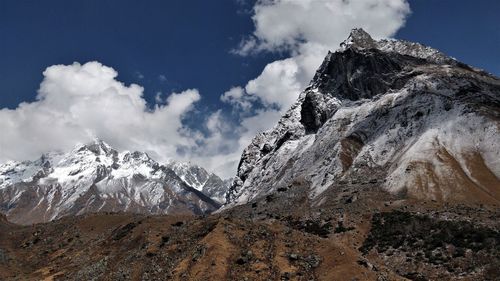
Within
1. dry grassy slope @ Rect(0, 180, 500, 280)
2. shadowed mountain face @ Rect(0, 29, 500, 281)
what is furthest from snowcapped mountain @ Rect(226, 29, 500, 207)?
dry grassy slope @ Rect(0, 180, 500, 280)

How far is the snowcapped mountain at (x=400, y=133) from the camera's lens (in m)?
116

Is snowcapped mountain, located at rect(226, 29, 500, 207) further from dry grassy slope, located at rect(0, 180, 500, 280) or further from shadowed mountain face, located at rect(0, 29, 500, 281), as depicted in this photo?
dry grassy slope, located at rect(0, 180, 500, 280)

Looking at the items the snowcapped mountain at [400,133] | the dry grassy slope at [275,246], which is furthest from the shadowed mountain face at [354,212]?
the snowcapped mountain at [400,133]

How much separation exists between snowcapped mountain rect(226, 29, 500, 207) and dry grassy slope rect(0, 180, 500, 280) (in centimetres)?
1724

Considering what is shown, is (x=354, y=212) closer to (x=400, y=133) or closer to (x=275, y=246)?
(x=275, y=246)

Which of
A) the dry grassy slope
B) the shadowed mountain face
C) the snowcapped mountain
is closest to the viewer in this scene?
the dry grassy slope

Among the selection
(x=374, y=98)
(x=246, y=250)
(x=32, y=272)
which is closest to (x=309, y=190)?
(x=374, y=98)

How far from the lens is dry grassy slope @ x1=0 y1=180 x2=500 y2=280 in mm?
45344

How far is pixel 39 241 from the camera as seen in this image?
9012 centimetres

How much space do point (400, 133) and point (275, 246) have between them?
339 ft

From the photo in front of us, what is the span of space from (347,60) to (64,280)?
15620cm

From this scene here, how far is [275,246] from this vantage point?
4831 cm

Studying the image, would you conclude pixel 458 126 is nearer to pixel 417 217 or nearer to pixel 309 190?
pixel 309 190

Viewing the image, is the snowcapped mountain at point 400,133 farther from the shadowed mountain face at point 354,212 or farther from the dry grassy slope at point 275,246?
the dry grassy slope at point 275,246
